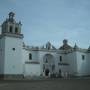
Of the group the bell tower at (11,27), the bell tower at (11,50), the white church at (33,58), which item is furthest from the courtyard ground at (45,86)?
the bell tower at (11,27)

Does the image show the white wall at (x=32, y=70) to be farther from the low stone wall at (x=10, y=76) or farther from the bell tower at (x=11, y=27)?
the bell tower at (x=11, y=27)

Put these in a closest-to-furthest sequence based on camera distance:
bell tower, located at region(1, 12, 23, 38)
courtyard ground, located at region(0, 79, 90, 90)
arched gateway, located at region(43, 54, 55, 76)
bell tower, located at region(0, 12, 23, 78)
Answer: courtyard ground, located at region(0, 79, 90, 90) → bell tower, located at region(0, 12, 23, 78) → bell tower, located at region(1, 12, 23, 38) → arched gateway, located at region(43, 54, 55, 76)

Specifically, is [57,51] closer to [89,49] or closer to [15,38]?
[89,49]

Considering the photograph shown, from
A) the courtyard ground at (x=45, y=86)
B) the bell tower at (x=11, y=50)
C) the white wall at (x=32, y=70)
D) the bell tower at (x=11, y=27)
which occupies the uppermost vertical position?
the bell tower at (x=11, y=27)

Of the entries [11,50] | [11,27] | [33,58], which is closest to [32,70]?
[33,58]

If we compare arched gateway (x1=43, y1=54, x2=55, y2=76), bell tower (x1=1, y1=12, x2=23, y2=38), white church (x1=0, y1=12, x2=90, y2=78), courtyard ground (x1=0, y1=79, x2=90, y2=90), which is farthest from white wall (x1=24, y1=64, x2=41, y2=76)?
courtyard ground (x1=0, y1=79, x2=90, y2=90)

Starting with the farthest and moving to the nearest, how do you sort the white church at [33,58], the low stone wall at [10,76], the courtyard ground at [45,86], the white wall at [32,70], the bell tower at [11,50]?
the white wall at [32,70] < the white church at [33,58] < the bell tower at [11,50] < the low stone wall at [10,76] < the courtyard ground at [45,86]

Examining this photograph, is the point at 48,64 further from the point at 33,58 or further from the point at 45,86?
the point at 45,86

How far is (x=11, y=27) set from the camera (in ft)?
140

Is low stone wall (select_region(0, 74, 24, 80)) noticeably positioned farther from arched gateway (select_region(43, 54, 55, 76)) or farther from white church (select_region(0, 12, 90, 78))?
arched gateway (select_region(43, 54, 55, 76))

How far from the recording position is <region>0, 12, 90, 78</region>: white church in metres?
40.8

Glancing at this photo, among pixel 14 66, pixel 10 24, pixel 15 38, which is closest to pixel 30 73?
pixel 14 66

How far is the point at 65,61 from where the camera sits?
55.2 m

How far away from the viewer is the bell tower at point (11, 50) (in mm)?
40312
